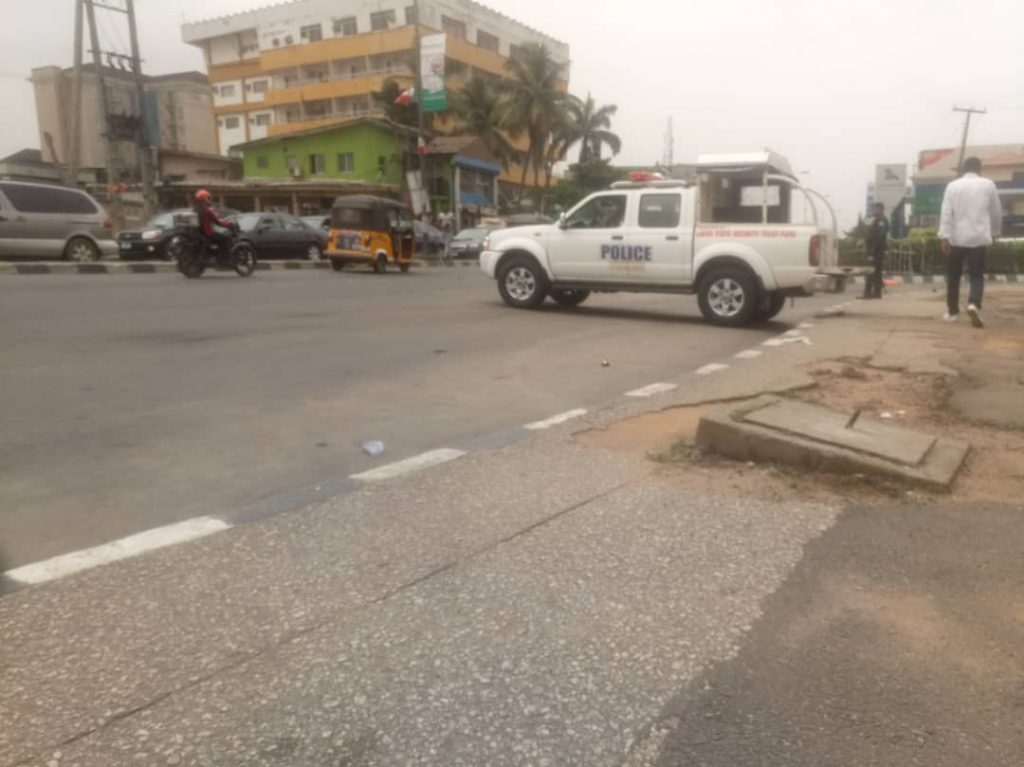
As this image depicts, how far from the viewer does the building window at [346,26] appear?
5747cm

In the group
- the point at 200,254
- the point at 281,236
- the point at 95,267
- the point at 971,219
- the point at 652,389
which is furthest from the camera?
the point at 281,236

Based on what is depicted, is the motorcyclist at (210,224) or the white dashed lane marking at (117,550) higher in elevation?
the motorcyclist at (210,224)

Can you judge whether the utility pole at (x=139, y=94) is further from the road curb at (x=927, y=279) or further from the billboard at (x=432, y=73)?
the road curb at (x=927, y=279)

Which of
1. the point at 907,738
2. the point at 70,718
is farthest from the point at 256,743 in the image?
the point at 907,738

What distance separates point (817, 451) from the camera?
13.3 feet

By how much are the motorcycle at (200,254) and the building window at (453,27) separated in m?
45.0

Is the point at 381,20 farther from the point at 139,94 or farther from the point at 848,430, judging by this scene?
the point at 848,430

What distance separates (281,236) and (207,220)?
284 inches

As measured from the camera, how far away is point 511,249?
12.6 metres

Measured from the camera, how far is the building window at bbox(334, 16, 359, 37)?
189ft

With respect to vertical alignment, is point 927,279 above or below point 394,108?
below

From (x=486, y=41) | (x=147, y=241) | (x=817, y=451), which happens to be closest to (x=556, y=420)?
(x=817, y=451)

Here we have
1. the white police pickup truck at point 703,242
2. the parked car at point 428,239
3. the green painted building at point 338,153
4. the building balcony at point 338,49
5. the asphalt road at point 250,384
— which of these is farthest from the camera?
the building balcony at point 338,49

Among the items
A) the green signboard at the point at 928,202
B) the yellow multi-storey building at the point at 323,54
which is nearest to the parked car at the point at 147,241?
the yellow multi-storey building at the point at 323,54
